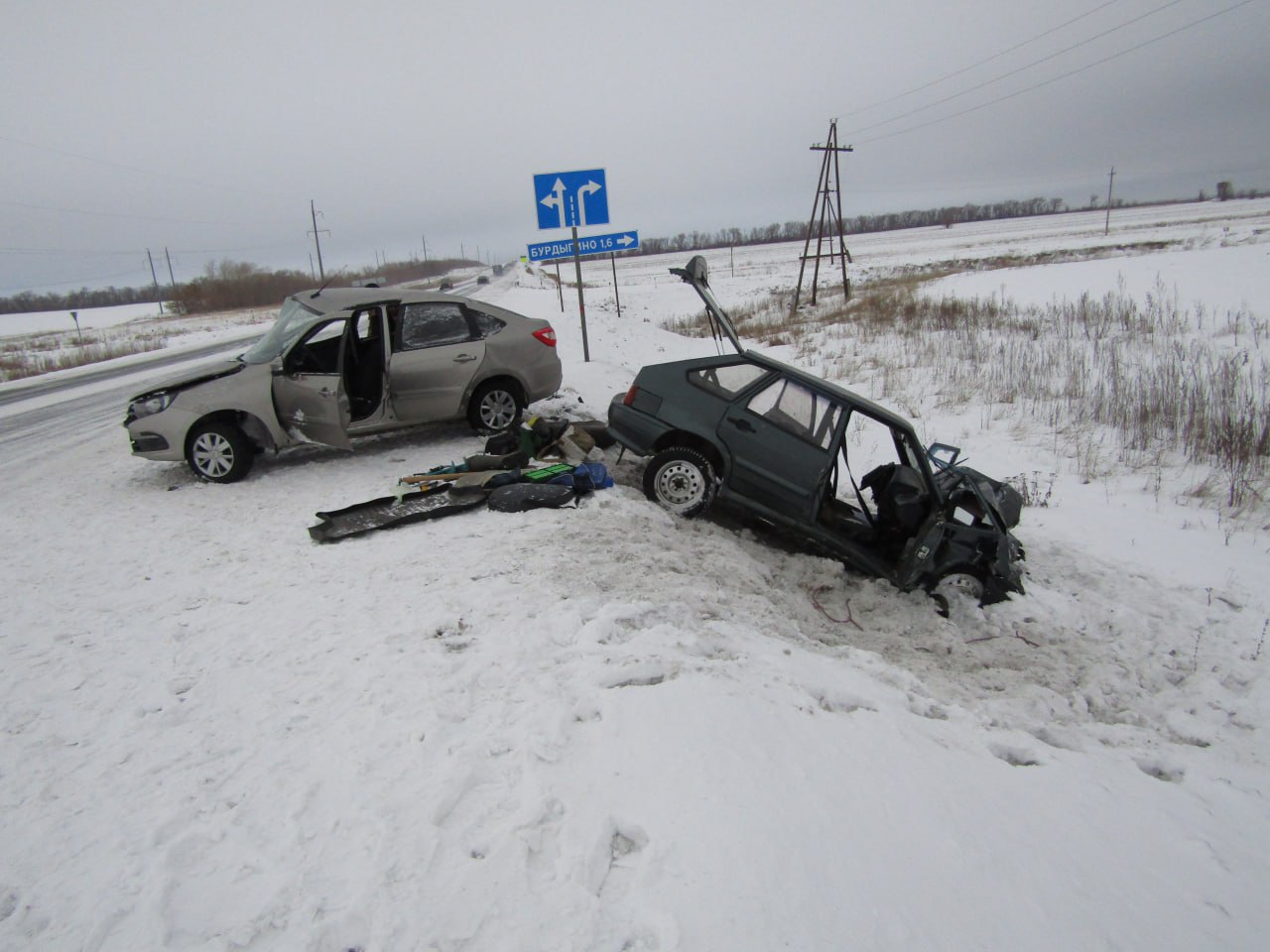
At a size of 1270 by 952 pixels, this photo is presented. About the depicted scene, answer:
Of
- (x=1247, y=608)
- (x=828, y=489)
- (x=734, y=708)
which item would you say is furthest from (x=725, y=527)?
(x=1247, y=608)

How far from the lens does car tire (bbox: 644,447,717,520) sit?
18.6ft

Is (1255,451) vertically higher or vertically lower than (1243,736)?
higher

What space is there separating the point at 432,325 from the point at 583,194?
4.87m

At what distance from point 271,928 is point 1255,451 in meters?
9.80

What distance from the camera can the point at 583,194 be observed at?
1091 cm

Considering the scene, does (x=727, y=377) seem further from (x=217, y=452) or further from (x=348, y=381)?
(x=217, y=452)

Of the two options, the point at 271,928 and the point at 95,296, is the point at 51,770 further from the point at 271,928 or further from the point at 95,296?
the point at 95,296

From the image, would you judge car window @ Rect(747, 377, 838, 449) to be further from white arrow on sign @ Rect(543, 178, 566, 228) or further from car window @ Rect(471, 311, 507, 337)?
white arrow on sign @ Rect(543, 178, 566, 228)

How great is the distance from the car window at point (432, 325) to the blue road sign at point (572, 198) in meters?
4.21

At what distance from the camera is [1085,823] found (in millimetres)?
2771

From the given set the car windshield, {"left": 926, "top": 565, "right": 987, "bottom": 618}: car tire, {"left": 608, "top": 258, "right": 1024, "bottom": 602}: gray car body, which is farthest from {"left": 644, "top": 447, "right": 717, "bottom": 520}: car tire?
the car windshield

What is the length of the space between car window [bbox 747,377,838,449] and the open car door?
4.19 meters

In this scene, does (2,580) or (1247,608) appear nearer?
(2,580)

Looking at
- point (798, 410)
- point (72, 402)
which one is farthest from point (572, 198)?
point (72, 402)
